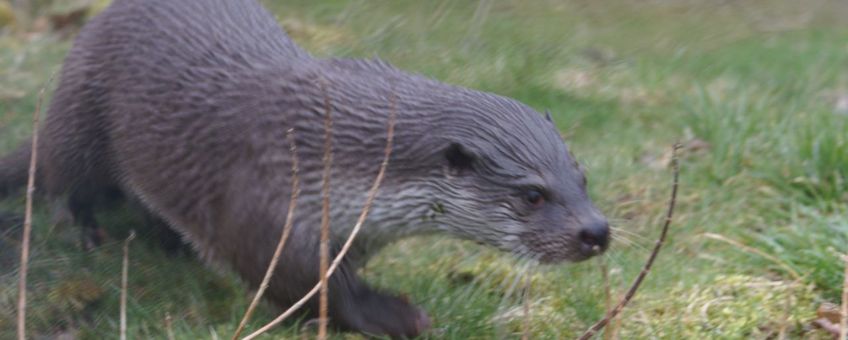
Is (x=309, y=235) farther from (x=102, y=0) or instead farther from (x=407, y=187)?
(x=102, y=0)

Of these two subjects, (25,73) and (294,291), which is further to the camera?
(25,73)

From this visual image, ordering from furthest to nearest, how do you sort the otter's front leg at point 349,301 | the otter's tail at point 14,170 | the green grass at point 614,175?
the otter's tail at point 14,170, the green grass at point 614,175, the otter's front leg at point 349,301

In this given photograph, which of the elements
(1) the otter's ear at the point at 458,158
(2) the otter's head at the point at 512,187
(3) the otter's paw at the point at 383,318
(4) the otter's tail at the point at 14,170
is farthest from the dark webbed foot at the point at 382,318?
(4) the otter's tail at the point at 14,170

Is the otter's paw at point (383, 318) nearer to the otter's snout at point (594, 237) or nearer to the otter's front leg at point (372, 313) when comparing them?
the otter's front leg at point (372, 313)

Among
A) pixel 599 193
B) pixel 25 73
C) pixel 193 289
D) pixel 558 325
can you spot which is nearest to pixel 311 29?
pixel 25 73

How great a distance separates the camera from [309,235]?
250 cm

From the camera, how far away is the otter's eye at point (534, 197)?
7.87 feet

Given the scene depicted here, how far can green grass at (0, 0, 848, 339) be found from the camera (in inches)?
111

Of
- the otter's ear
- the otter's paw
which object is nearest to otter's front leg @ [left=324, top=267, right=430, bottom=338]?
the otter's paw

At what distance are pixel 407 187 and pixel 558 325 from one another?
59 cm

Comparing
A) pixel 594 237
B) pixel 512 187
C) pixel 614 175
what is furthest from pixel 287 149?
pixel 614 175

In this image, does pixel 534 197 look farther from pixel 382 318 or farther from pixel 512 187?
pixel 382 318

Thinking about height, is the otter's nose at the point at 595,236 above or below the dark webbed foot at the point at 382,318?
above

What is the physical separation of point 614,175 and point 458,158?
144 centimetres
